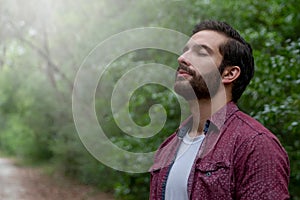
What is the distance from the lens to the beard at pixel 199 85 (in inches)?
83.4

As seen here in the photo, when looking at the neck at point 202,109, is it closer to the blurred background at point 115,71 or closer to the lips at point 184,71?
the lips at point 184,71

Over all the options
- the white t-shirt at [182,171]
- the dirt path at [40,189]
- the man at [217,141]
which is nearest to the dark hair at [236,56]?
the man at [217,141]

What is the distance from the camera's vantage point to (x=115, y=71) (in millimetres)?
9766

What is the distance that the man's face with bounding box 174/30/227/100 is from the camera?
6.97ft

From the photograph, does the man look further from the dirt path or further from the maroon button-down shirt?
the dirt path

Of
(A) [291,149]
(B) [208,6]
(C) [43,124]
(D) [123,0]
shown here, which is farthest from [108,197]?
(C) [43,124]

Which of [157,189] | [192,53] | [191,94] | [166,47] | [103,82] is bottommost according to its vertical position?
[157,189]

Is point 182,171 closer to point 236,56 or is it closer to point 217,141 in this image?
point 217,141

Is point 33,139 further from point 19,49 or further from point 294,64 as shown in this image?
point 294,64

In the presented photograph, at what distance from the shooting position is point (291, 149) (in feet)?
17.3

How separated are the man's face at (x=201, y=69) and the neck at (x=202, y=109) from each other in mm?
25

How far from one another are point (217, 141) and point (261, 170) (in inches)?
10.1

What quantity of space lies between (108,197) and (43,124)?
8.40 metres

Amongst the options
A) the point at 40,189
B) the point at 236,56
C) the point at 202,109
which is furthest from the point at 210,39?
the point at 40,189
